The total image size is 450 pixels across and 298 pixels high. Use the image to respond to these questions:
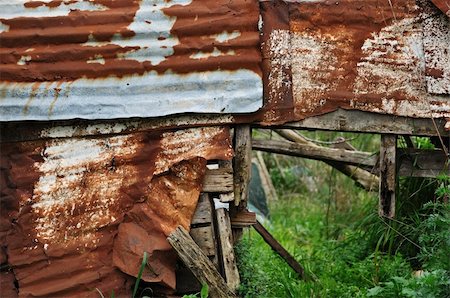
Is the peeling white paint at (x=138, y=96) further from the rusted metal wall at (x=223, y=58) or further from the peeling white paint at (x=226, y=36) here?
the peeling white paint at (x=226, y=36)

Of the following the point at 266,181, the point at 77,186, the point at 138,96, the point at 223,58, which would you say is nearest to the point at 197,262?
the point at 77,186

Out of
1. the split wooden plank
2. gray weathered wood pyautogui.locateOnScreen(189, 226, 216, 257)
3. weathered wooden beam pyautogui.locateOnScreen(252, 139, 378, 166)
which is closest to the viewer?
gray weathered wood pyautogui.locateOnScreen(189, 226, 216, 257)

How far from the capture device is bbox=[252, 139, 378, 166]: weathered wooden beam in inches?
248

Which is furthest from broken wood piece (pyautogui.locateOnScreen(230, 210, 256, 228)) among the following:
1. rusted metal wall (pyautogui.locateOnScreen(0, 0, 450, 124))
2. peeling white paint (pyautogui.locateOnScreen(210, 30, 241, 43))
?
peeling white paint (pyautogui.locateOnScreen(210, 30, 241, 43))

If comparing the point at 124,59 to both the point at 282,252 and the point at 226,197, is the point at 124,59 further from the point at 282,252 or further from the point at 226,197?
the point at 282,252

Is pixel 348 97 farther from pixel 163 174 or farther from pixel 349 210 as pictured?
pixel 349 210

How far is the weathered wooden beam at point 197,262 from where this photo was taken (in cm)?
492

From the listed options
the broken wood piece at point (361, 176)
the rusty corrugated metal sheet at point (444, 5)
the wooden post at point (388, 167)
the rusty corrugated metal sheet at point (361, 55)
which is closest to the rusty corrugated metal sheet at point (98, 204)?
the rusty corrugated metal sheet at point (361, 55)

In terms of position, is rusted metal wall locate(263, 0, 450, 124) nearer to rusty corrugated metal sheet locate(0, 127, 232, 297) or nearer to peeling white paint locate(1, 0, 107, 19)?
rusty corrugated metal sheet locate(0, 127, 232, 297)

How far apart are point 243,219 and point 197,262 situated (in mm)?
577

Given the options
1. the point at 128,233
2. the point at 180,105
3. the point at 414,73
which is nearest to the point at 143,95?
the point at 180,105

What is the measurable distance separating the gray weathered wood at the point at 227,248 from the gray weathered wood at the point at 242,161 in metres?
0.16

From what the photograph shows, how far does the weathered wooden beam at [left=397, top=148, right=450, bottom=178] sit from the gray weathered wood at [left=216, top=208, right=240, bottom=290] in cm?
145

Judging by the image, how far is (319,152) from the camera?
6.34 metres
